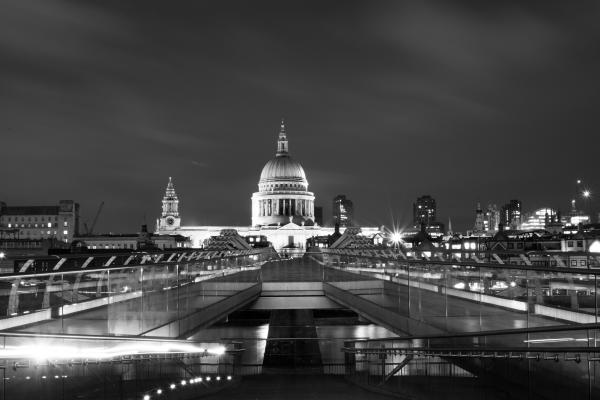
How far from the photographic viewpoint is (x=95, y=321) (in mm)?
11023

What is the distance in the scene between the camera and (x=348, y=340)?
17.1 metres

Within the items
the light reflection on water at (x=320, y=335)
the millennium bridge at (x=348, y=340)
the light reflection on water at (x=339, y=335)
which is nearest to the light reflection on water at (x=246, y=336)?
the light reflection on water at (x=320, y=335)

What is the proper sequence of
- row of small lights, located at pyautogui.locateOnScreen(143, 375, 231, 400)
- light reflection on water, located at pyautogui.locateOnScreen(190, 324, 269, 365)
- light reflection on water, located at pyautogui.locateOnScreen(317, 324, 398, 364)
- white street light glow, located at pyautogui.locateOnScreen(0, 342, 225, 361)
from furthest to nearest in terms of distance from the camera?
light reflection on water, located at pyautogui.locateOnScreen(317, 324, 398, 364) < light reflection on water, located at pyautogui.locateOnScreen(190, 324, 269, 365) < row of small lights, located at pyautogui.locateOnScreen(143, 375, 231, 400) < white street light glow, located at pyautogui.locateOnScreen(0, 342, 225, 361)

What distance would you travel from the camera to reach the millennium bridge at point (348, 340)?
26.5 ft

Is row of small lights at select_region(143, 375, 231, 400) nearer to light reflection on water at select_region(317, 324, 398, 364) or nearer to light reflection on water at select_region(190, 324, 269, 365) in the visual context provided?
light reflection on water at select_region(190, 324, 269, 365)

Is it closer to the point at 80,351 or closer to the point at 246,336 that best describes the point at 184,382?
the point at 80,351

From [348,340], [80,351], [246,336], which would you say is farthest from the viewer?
[246,336]

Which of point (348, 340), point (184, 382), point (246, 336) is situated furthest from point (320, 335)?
point (184, 382)

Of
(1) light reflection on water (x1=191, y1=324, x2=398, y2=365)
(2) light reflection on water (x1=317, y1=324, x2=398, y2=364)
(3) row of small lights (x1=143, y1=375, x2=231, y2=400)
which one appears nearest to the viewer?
(3) row of small lights (x1=143, y1=375, x2=231, y2=400)

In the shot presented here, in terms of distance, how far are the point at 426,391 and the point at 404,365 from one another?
49.5 inches

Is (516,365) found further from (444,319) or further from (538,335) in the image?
(444,319)

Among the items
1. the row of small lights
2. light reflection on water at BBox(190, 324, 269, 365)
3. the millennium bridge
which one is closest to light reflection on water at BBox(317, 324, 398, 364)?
light reflection on water at BBox(190, 324, 269, 365)

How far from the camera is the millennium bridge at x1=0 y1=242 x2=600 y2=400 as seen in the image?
8.07 metres

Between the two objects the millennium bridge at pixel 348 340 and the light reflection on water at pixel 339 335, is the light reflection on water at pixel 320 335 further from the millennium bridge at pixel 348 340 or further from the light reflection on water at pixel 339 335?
the millennium bridge at pixel 348 340
